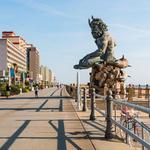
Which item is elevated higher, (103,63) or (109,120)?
(103,63)

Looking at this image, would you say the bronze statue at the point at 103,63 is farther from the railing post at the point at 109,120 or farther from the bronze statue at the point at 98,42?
the railing post at the point at 109,120

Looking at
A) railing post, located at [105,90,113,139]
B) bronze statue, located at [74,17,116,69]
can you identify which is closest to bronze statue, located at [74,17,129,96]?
bronze statue, located at [74,17,116,69]

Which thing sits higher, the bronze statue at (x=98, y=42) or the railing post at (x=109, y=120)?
the bronze statue at (x=98, y=42)

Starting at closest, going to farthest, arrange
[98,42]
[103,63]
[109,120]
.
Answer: [109,120] < [98,42] < [103,63]

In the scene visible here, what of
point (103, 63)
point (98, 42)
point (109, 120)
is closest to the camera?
point (109, 120)

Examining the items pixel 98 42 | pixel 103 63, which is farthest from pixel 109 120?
pixel 103 63

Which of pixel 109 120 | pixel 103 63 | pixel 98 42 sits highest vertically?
pixel 98 42

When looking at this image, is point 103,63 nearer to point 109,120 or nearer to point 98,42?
point 98,42

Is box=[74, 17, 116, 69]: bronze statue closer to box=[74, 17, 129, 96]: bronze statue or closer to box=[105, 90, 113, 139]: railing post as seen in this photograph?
box=[74, 17, 129, 96]: bronze statue

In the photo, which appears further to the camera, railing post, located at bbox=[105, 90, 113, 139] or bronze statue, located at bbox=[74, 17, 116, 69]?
bronze statue, located at bbox=[74, 17, 116, 69]

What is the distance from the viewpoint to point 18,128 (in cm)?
1490

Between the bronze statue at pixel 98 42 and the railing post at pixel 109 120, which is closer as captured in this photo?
the railing post at pixel 109 120

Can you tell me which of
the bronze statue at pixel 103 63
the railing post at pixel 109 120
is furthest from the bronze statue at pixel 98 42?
the railing post at pixel 109 120

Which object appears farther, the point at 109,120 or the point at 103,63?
the point at 103,63
